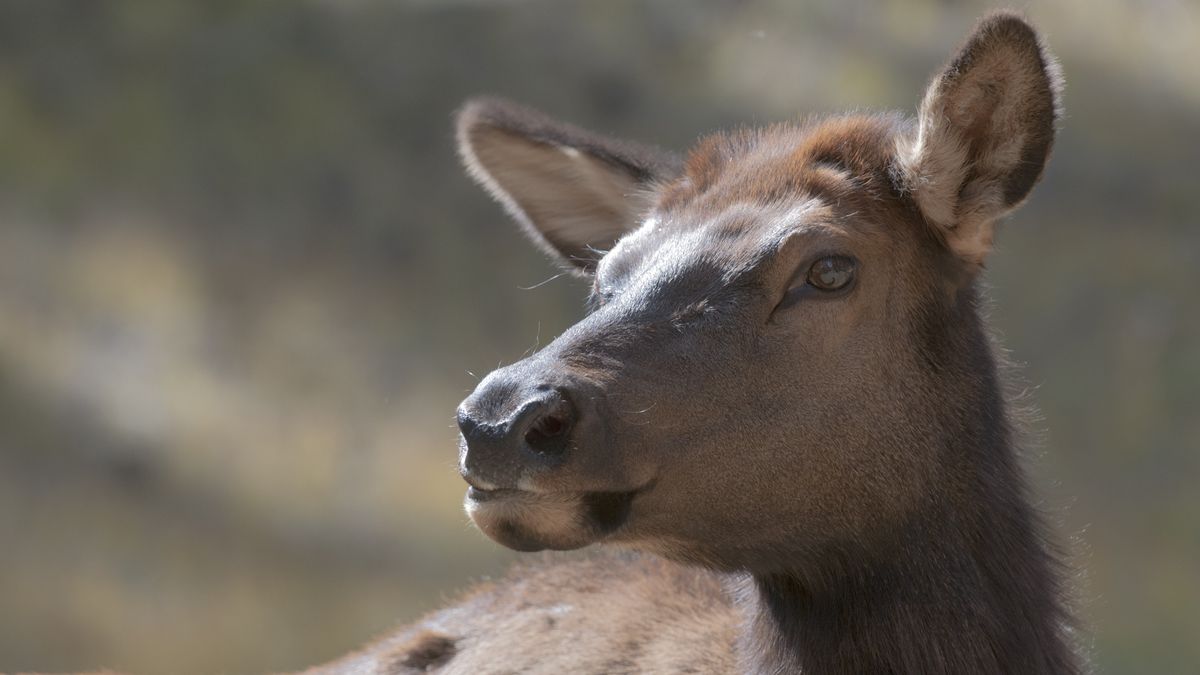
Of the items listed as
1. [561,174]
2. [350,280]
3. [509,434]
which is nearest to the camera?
[509,434]

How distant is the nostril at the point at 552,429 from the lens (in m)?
4.05

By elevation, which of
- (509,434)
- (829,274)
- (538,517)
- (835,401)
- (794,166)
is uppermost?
(794,166)

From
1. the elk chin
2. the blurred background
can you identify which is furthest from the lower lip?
the blurred background

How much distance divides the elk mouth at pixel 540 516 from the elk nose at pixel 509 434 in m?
0.06

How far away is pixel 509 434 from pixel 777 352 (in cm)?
101

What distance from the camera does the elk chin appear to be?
4.12 meters

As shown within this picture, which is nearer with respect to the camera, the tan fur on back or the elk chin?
the elk chin

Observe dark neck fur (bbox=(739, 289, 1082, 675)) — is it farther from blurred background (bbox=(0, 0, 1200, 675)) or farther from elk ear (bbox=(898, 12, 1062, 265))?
blurred background (bbox=(0, 0, 1200, 675))

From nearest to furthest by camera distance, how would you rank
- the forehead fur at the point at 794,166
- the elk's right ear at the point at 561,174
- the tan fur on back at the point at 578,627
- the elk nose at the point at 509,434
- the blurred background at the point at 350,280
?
the elk nose at the point at 509,434 → the forehead fur at the point at 794,166 → the tan fur on back at the point at 578,627 → the elk's right ear at the point at 561,174 → the blurred background at the point at 350,280

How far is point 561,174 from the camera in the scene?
610cm

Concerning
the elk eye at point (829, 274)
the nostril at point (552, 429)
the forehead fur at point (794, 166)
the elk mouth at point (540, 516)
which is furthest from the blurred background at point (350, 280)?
the nostril at point (552, 429)

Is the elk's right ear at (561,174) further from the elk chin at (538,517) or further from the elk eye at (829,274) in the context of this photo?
the elk chin at (538,517)

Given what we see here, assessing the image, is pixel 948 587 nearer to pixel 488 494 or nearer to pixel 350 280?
pixel 488 494

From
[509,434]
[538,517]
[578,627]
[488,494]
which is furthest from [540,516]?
[578,627]
